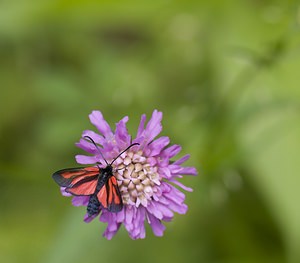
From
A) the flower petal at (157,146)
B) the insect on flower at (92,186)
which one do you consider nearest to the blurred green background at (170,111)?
the flower petal at (157,146)

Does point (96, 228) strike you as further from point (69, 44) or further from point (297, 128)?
point (69, 44)

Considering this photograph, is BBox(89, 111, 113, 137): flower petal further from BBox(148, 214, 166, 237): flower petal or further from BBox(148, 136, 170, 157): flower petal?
BBox(148, 214, 166, 237): flower petal

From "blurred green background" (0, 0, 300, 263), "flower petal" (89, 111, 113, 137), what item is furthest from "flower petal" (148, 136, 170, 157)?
"blurred green background" (0, 0, 300, 263)

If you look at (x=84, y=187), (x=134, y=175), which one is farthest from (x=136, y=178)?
(x=84, y=187)

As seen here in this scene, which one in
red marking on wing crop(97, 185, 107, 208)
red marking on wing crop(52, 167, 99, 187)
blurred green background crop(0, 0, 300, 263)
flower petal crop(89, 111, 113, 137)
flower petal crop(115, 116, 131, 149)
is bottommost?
red marking on wing crop(97, 185, 107, 208)

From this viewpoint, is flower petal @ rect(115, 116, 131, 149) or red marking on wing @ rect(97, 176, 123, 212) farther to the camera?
flower petal @ rect(115, 116, 131, 149)

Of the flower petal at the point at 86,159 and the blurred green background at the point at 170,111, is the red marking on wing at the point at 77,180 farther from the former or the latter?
the blurred green background at the point at 170,111

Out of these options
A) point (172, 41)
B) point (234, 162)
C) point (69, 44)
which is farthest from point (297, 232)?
point (69, 44)
